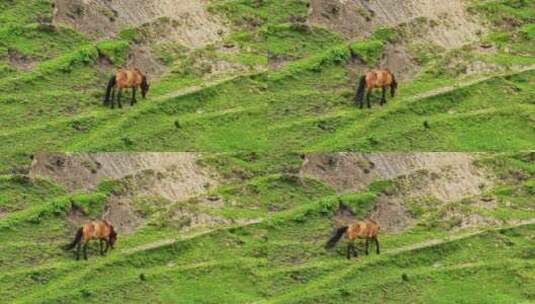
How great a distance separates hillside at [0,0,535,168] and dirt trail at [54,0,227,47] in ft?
0.10

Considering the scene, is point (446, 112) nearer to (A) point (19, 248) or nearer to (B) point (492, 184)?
(B) point (492, 184)

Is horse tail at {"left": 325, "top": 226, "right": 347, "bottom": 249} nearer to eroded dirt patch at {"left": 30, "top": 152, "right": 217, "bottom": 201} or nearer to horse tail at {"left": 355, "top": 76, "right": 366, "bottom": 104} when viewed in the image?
eroded dirt patch at {"left": 30, "top": 152, "right": 217, "bottom": 201}

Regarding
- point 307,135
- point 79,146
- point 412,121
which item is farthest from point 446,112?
point 79,146

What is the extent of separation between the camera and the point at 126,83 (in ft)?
116

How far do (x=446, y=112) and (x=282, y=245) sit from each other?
5.04 metres

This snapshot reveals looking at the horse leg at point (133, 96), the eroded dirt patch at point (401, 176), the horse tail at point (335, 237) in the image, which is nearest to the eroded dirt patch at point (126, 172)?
Answer: the horse leg at point (133, 96)

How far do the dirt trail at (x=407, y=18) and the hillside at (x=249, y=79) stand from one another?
3 centimetres

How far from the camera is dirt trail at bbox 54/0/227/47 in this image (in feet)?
119

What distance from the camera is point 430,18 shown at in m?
37.5

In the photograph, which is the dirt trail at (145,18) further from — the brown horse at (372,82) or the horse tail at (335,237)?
the horse tail at (335,237)

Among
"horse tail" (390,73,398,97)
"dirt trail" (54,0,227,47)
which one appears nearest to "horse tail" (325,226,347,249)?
"horse tail" (390,73,398,97)

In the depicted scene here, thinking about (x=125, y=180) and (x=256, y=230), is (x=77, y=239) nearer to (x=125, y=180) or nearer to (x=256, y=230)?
(x=125, y=180)

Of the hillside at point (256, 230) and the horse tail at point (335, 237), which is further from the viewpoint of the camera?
the horse tail at point (335, 237)

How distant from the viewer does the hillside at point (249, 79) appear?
115 ft
